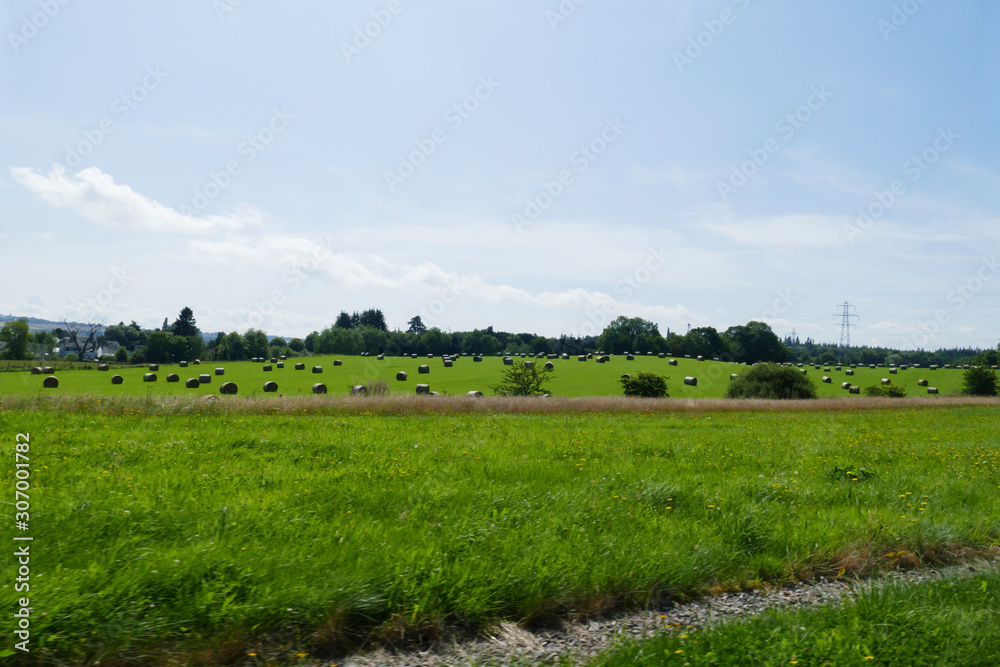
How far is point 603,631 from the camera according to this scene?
4797 millimetres

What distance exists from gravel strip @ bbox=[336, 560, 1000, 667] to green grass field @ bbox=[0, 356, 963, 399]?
141ft

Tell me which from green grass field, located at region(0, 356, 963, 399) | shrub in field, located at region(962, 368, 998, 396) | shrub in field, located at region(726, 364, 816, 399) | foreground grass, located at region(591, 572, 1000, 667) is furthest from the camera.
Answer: shrub in field, located at region(962, 368, 998, 396)

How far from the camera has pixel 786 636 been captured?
446cm

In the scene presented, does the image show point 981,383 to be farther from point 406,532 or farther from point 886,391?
point 406,532

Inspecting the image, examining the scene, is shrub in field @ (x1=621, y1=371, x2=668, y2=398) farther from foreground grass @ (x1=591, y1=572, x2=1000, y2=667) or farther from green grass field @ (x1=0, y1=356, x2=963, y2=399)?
foreground grass @ (x1=591, y1=572, x2=1000, y2=667)

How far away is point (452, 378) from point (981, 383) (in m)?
64.0

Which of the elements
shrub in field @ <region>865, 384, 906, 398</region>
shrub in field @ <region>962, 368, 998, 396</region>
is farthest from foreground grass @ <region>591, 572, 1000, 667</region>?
shrub in field @ <region>962, 368, 998, 396</region>

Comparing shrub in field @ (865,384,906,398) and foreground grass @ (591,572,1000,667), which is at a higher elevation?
foreground grass @ (591,572,1000,667)

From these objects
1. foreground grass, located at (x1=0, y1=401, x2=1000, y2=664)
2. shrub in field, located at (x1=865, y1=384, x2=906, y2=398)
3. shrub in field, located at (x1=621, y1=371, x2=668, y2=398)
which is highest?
foreground grass, located at (x1=0, y1=401, x2=1000, y2=664)

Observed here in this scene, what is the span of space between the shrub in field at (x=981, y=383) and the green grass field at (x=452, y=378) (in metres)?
2.37

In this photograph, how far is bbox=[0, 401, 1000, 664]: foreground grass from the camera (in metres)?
4.42

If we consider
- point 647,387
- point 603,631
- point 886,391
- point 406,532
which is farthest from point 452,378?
point 603,631

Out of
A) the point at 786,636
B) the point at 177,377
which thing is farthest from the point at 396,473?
the point at 177,377

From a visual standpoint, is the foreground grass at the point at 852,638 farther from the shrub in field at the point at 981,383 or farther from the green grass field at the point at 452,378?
the shrub in field at the point at 981,383
